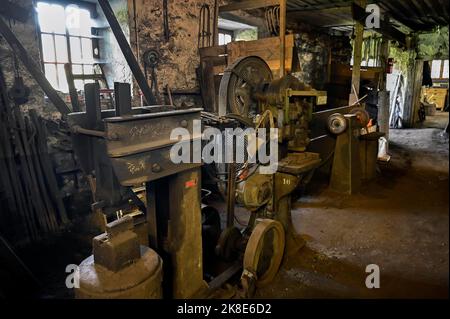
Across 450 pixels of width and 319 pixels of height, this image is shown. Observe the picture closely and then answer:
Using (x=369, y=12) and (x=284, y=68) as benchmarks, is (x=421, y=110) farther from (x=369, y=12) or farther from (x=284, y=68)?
(x=284, y=68)

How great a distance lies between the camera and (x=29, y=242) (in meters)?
2.85

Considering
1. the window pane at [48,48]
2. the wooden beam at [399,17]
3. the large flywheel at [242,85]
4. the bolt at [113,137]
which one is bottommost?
the bolt at [113,137]

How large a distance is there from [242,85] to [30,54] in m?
2.00

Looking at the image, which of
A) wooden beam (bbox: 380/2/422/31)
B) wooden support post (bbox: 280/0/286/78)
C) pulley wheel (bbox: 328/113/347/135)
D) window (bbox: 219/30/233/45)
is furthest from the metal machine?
wooden beam (bbox: 380/2/422/31)

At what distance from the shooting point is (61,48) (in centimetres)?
346


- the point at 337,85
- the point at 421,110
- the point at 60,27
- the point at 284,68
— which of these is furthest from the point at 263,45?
the point at 421,110

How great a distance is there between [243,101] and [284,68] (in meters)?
1.46

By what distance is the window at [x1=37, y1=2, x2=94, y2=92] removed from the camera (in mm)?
3311

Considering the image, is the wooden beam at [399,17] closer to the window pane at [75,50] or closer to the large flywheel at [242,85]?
the large flywheel at [242,85]

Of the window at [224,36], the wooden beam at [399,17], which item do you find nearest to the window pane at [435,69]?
the wooden beam at [399,17]

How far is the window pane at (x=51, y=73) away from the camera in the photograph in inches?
133

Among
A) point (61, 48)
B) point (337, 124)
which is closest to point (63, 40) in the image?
point (61, 48)

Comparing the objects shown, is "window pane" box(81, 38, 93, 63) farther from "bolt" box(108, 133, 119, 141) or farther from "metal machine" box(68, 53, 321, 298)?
"bolt" box(108, 133, 119, 141)

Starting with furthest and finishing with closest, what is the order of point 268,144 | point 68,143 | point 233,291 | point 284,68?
point 284,68, point 68,143, point 268,144, point 233,291
